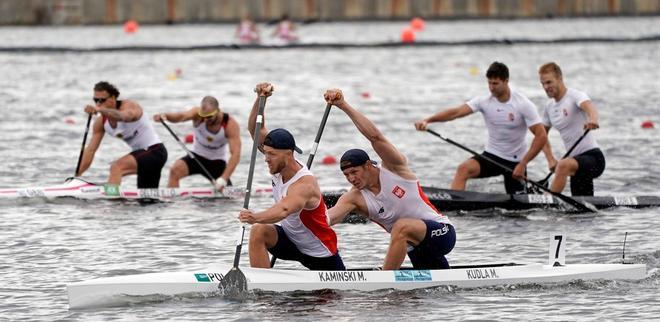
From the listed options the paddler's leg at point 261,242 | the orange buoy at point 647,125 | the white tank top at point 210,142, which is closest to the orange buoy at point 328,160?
the white tank top at point 210,142

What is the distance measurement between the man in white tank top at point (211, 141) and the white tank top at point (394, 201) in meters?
6.75

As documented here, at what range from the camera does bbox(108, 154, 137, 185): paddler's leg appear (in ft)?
70.3

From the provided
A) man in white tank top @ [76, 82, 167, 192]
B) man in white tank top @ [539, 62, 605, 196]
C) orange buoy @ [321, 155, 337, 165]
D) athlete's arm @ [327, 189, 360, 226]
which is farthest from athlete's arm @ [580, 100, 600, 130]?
orange buoy @ [321, 155, 337, 165]

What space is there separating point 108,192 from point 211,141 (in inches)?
66.1

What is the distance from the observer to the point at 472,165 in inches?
787

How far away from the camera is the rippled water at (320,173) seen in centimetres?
1424

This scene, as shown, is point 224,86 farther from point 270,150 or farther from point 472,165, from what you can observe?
point 270,150

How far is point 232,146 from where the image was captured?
21062 mm

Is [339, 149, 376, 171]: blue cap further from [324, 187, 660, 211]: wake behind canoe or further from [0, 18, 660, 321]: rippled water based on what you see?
[324, 187, 660, 211]: wake behind canoe

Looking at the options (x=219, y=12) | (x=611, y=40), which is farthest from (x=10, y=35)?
(x=611, y=40)

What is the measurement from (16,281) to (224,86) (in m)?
29.0

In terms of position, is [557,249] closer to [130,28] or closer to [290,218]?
[290,218]

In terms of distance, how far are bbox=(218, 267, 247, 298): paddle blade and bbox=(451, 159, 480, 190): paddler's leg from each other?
21.3ft

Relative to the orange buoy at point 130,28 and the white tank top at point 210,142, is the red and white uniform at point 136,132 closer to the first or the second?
the white tank top at point 210,142
